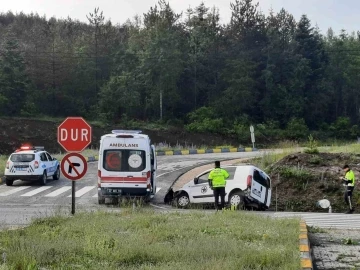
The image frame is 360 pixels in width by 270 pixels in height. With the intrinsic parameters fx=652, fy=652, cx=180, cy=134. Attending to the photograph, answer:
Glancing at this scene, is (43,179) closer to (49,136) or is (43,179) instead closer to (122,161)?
(122,161)

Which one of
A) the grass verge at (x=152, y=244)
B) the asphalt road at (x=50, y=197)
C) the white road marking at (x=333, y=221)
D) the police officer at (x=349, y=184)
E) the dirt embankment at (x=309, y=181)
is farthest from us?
the dirt embankment at (x=309, y=181)

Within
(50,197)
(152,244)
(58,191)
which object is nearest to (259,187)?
(50,197)

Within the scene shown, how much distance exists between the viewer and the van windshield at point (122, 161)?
23.9m

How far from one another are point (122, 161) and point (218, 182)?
4.29m

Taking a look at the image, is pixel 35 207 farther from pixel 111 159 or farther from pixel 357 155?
pixel 357 155

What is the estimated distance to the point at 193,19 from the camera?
89.6 metres

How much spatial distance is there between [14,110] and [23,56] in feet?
23.1

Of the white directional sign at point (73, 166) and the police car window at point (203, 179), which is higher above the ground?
the white directional sign at point (73, 166)

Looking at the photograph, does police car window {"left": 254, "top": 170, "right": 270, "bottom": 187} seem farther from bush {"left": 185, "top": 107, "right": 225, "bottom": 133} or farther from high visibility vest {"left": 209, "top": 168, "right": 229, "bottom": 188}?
bush {"left": 185, "top": 107, "right": 225, "bottom": 133}

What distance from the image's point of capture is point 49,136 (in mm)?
65625

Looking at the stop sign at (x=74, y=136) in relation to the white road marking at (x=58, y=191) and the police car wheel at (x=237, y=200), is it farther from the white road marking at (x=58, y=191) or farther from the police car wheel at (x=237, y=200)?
the white road marking at (x=58, y=191)

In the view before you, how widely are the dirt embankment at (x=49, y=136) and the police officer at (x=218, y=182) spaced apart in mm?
41249

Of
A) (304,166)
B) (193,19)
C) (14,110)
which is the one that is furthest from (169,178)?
(193,19)

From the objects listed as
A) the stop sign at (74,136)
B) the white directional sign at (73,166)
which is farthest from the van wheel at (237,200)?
the white directional sign at (73,166)
